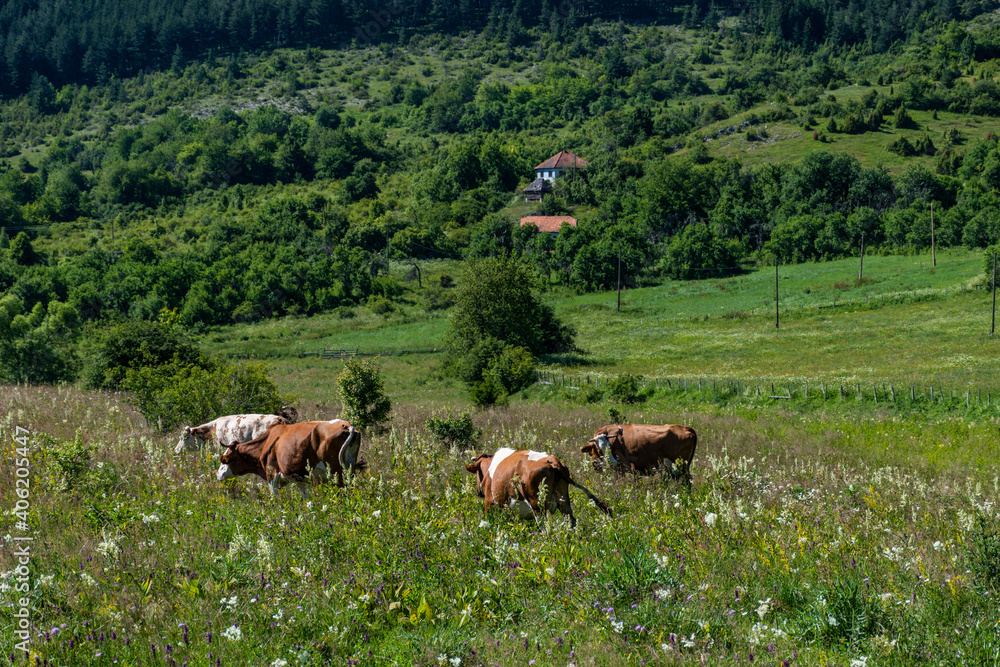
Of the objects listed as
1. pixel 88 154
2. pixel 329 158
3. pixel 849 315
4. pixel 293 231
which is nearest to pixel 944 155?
pixel 849 315

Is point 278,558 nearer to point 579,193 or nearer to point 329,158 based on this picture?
point 579,193

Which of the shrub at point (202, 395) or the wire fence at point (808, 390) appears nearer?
the shrub at point (202, 395)

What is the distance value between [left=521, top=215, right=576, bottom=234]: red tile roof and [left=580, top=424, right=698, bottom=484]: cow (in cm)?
9122

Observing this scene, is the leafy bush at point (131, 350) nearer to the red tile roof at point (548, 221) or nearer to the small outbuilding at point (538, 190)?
the red tile roof at point (548, 221)

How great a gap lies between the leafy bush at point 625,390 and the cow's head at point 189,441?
24.9 metres

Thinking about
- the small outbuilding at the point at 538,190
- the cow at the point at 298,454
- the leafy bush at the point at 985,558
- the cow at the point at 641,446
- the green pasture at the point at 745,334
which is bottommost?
the green pasture at the point at 745,334

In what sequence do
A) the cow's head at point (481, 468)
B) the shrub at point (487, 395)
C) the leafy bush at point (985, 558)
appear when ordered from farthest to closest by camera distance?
the shrub at point (487, 395), the cow's head at point (481, 468), the leafy bush at point (985, 558)

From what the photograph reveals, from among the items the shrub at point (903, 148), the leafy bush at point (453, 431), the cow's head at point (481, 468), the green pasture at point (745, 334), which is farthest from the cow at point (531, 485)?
the shrub at point (903, 148)

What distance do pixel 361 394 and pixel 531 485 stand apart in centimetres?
1150

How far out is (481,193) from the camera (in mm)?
133250

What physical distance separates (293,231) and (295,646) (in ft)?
381

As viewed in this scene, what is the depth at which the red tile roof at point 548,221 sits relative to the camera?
105 metres

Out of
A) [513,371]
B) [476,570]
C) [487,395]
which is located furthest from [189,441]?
[513,371]

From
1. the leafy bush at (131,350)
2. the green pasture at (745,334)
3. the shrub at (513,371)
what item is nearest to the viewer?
the leafy bush at (131,350)
